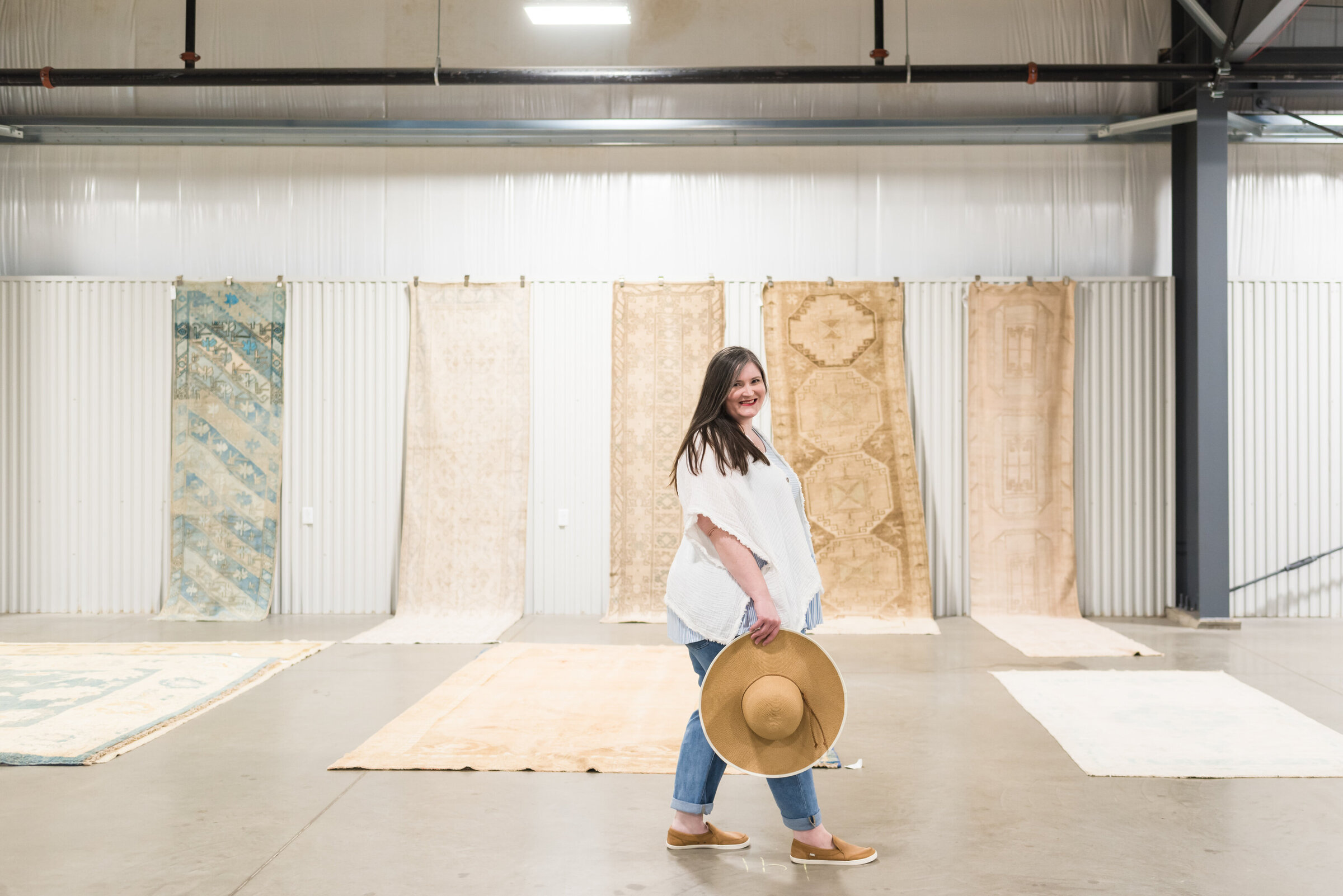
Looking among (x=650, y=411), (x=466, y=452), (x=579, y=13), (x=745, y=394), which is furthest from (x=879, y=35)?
(x=745, y=394)

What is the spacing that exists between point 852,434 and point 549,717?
3.79 metres

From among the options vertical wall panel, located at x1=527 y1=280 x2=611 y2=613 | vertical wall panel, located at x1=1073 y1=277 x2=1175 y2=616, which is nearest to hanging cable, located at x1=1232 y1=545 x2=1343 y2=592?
vertical wall panel, located at x1=1073 y1=277 x2=1175 y2=616

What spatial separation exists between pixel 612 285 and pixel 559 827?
5150 mm

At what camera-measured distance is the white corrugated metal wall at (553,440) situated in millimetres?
7777

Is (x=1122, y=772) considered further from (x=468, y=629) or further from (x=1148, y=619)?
(x=468, y=629)

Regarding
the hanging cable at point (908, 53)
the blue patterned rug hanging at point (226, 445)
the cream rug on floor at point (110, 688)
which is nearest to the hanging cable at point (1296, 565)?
the hanging cable at point (908, 53)

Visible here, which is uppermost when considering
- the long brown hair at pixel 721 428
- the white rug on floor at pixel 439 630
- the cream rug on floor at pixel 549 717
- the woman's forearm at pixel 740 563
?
the long brown hair at pixel 721 428

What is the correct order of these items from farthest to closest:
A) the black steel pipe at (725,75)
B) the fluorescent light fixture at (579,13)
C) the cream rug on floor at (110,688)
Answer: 1. the black steel pipe at (725,75)
2. the fluorescent light fixture at (579,13)
3. the cream rug on floor at (110,688)

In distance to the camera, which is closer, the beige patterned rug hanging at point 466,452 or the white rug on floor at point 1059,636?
the white rug on floor at point 1059,636

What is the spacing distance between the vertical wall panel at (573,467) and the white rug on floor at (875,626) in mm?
1782

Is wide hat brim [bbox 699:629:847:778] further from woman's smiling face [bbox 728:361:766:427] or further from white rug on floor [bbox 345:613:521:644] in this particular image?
white rug on floor [bbox 345:613:521:644]

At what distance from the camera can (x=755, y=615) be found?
2904 millimetres

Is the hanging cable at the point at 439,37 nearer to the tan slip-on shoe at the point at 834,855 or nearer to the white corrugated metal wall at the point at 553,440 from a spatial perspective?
the white corrugated metal wall at the point at 553,440

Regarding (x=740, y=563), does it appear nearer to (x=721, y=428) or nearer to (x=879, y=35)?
(x=721, y=428)
